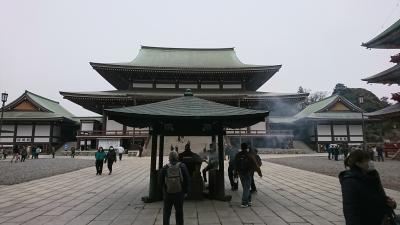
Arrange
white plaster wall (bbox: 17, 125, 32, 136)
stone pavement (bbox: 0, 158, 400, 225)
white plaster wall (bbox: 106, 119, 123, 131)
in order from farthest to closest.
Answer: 1. white plaster wall (bbox: 17, 125, 32, 136)
2. white plaster wall (bbox: 106, 119, 123, 131)
3. stone pavement (bbox: 0, 158, 400, 225)

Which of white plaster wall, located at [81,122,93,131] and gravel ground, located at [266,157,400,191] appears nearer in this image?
gravel ground, located at [266,157,400,191]

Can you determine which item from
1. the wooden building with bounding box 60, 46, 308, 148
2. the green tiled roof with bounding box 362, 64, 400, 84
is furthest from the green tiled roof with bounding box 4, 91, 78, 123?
the green tiled roof with bounding box 362, 64, 400, 84

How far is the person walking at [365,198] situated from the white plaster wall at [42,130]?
1570 inches

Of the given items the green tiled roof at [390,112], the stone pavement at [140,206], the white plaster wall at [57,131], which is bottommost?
the stone pavement at [140,206]

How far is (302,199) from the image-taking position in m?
8.72

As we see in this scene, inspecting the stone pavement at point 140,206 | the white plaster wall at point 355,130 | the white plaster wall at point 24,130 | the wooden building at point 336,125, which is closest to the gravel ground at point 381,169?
the stone pavement at point 140,206

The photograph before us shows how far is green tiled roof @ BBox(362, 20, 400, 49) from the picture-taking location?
1904 centimetres

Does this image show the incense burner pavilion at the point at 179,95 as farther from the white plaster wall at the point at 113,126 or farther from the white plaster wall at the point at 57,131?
the white plaster wall at the point at 57,131

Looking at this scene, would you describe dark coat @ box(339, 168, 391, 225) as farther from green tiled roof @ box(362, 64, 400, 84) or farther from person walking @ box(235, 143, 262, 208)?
green tiled roof @ box(362, 64, 400, 84)

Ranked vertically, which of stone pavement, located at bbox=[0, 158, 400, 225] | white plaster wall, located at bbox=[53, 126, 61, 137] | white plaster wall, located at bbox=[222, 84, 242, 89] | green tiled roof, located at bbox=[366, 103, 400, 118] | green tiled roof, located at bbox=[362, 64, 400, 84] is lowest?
stone pavement, located at bbox=[0, 158, 400, 225]

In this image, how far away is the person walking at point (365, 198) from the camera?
3240 millimetres

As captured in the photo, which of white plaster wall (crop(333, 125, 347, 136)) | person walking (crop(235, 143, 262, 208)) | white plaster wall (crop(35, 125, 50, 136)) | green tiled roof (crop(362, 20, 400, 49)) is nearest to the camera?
person walking (crop(235, 143, 262, 208))

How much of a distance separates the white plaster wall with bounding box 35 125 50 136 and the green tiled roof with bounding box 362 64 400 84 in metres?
35.3

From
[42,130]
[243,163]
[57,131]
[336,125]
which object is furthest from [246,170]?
[57,131]
